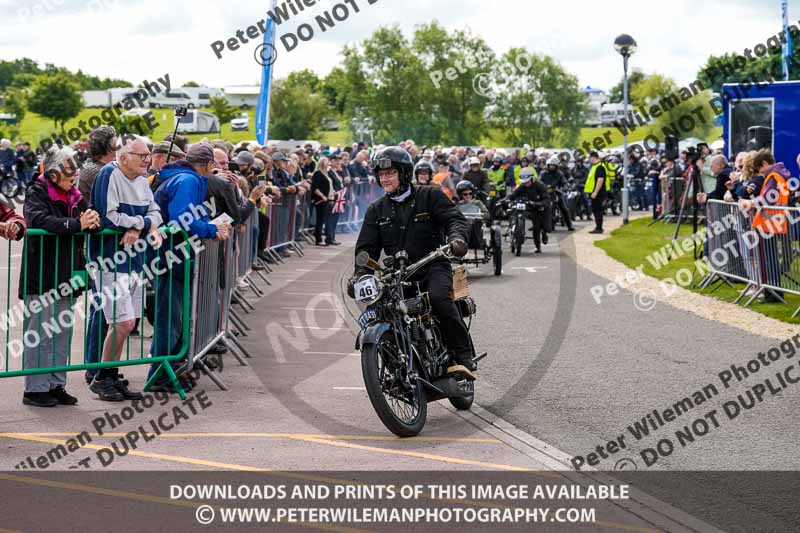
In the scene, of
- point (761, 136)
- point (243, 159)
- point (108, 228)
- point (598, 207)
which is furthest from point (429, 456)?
point (598, 207)

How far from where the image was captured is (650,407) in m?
8.64

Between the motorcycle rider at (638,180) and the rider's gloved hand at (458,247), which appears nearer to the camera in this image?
the rider's gloved hand at (458,247)

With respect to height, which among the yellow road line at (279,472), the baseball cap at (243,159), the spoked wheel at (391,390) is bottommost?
the yellow road line at (279,472)

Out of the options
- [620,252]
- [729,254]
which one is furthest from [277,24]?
[729,254]

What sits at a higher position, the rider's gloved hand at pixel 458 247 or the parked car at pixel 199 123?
the parked car at pixel 199 123

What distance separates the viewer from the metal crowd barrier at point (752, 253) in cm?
1393

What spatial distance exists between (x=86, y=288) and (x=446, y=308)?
256 centimetres

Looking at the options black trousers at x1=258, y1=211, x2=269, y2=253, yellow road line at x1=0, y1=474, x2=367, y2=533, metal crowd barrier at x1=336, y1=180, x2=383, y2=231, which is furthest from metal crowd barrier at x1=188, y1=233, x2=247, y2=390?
metal crowd barrier at x1=336, y1=180, x2=383, y2=231

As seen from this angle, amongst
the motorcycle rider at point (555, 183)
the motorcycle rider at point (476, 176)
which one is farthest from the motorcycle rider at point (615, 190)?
the motorcycle rider at point (476, 176)

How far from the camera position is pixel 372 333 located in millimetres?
7367

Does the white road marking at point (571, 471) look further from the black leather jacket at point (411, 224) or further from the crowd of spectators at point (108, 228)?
the crowd of spectators at point (108, 228)

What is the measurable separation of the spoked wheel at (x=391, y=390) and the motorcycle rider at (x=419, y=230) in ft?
1.66

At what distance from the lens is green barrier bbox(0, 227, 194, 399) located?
8.07 meters

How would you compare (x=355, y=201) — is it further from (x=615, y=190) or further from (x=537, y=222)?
(x=615, y=190)
